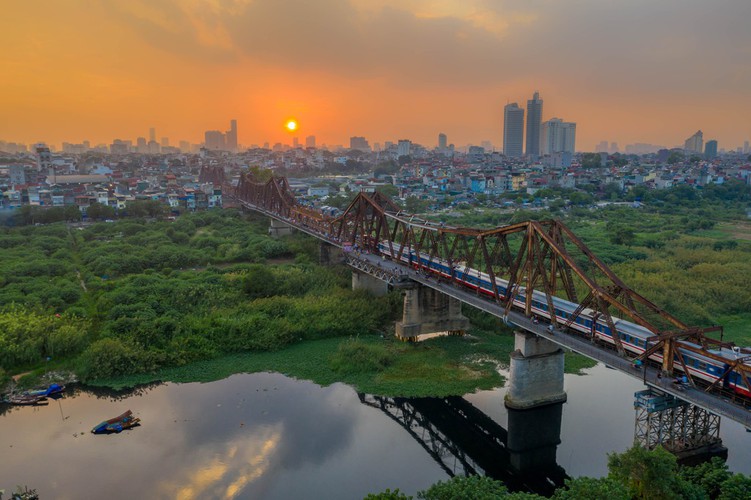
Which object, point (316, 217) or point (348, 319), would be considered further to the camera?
point (316, 217)

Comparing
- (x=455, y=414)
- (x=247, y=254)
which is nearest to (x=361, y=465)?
(x=455, y=414)

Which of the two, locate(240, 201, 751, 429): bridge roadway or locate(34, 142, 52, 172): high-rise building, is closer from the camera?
locate(240, 201, 751, 429): bridge roadway

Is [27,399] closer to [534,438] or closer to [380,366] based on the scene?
[380,366]

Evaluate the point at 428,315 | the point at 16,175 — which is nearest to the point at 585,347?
the point at 428,315

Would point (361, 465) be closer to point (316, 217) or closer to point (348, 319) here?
point (348, 319)

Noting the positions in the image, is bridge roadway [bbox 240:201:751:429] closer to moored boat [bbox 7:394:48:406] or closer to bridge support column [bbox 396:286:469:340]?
bridge support column [bbox 396:286:469:340]

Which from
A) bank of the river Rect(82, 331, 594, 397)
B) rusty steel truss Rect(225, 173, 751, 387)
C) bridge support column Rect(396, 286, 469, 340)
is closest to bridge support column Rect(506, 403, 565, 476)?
bank of the river Rect(82, 331, 594, 397)
